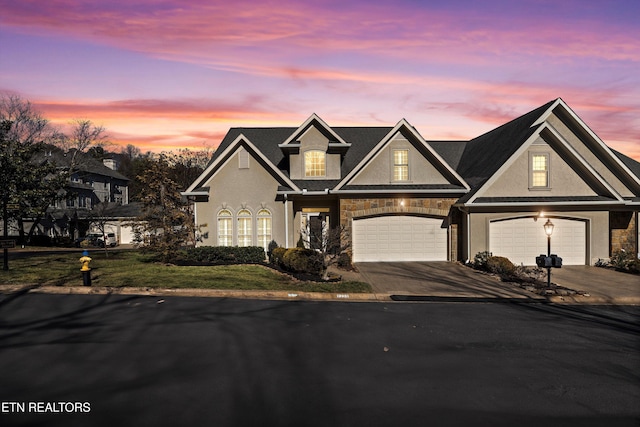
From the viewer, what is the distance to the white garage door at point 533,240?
68.7 ft

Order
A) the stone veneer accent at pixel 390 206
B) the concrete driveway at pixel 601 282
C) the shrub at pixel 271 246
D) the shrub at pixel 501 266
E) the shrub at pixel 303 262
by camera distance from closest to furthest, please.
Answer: the concrete driveway at pixel 601 282
the shrub at pixel 303 262
the shrub at pixel 501 266
the stone veneer accent at pixel 390 206
the shrub at pixel 271 246

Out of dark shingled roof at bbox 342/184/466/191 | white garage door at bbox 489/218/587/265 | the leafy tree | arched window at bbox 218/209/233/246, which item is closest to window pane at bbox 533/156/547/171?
white garage door at bbox 489/218/587/265

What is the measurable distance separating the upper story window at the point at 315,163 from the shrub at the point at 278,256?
16.9ft

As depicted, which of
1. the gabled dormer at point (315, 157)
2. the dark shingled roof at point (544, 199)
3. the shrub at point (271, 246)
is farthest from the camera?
the gabled dormer at point (315, 157)

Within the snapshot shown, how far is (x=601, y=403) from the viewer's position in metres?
6.13

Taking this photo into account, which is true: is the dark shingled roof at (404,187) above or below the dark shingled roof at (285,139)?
below

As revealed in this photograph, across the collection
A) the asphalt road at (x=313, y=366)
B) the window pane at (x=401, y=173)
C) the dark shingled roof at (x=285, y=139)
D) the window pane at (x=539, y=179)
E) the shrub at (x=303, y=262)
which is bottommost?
the asphalt road at (x=313, y=366)

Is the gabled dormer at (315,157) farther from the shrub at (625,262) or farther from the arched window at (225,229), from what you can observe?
the shrub at (625,262)

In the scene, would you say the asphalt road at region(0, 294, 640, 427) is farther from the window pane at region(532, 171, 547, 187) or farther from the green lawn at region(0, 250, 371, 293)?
the window pane at region(532, 171, 547, 187)

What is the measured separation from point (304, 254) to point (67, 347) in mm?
10969

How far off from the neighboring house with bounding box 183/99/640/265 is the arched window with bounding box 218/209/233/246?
50 millimetres

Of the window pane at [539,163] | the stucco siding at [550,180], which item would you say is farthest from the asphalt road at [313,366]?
the window pane at [539,163]

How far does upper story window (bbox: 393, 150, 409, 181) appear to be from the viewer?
72.6 feet

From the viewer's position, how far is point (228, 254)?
2089 centimetres
